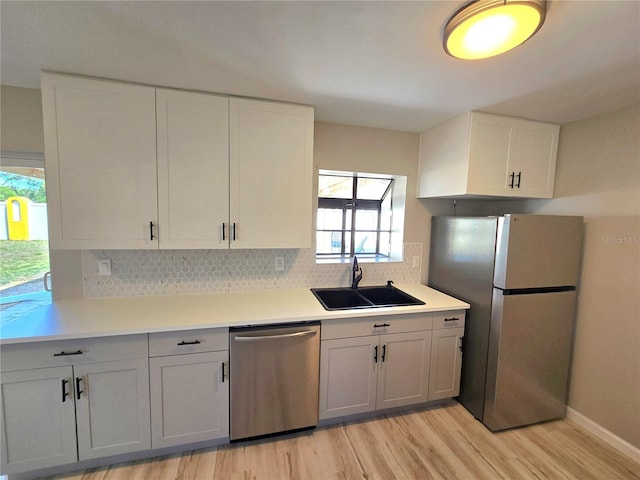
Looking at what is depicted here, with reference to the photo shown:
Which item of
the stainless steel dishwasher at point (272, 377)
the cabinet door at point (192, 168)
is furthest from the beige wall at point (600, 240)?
the stainless steel dishwasher at point (272, 377)

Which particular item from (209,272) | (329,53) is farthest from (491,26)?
(209,272)

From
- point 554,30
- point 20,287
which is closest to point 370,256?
point 554,30

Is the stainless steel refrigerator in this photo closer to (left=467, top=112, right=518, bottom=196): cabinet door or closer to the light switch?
(left=467, top=112, right=518, bottom=196): cabinet door

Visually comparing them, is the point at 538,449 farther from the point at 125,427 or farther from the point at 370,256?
the point at 125,427

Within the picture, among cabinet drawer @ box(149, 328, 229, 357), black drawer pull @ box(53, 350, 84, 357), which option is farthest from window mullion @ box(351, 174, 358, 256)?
black drawer pull @ box(53, 350, 84, 357)

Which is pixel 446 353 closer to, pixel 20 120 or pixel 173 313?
pixel 173 313

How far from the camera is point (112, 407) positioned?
5.05ft

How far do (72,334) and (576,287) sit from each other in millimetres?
3357

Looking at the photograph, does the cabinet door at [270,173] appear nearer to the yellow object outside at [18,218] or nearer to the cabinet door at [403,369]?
the cabinet door at [403,369]

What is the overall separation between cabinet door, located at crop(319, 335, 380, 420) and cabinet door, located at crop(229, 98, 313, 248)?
782 millimetres

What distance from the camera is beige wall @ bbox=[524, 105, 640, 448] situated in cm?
179

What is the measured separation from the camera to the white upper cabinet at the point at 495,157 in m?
2.03

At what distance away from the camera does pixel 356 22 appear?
112cm

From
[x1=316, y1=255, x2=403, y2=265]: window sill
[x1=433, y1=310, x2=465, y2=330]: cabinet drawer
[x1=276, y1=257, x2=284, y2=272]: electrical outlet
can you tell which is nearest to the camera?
[x1=433, y1=310, x2=465, y2=330]: cabinet drawer
